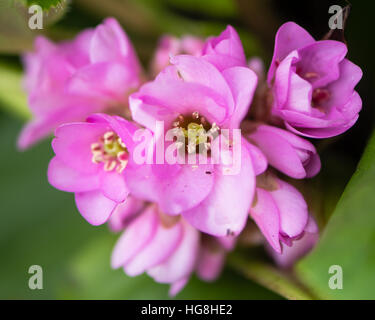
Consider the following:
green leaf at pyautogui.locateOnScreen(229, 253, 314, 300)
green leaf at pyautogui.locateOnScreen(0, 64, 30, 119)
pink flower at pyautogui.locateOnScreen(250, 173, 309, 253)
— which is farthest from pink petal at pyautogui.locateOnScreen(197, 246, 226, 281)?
green leaf at pyautogui.locateOnScreen(0, 64, 30, 119)

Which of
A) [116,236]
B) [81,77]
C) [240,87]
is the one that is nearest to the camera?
[240,87]

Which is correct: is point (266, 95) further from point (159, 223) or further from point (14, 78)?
point (14, 78)

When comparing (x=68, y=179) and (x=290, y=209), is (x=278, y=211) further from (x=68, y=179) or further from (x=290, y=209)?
(x=68, y=179)

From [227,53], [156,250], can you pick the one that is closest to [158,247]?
[156,250]

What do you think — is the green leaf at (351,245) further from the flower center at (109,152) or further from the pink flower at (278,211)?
the flower center at (109,152)

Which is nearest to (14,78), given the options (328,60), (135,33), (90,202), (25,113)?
(25,113)

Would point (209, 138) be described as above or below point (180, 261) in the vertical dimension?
above
